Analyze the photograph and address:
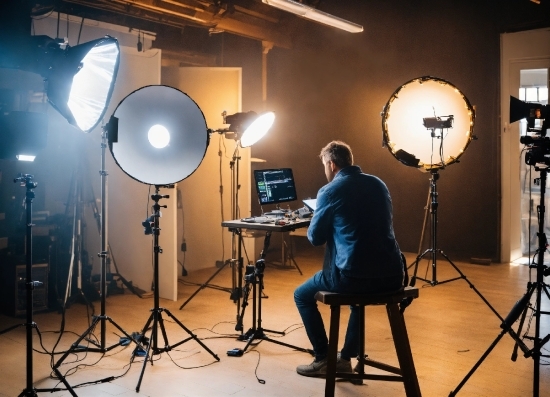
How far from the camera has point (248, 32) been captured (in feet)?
22.4

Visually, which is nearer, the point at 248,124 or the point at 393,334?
the point at 393,334

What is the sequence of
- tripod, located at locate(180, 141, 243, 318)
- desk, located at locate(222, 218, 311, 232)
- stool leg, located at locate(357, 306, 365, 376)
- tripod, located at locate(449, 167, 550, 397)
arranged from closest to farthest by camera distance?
1. tripod, located at locate(449, 167, 550, 397)
2. stool leg, located at locate(357, 306, 365, 376)
3. desk, located at locate(222, 218, 311, 232)
4. tripod, located at locate(180, 141, 243, 318)

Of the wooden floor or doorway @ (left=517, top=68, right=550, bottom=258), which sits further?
doorway @ (left=517, top=68, right=550, bottom=258)

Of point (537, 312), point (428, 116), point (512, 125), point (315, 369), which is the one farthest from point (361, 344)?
point (512, 125)

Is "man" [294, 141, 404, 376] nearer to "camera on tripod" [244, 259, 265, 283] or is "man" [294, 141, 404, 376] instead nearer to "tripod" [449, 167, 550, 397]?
"tripod" [449, 167, 550, 397]

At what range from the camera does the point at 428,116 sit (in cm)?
484

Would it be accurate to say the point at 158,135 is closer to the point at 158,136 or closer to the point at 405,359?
the point at 158,136

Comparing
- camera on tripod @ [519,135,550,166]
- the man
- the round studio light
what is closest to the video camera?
camera on tripod @ [519,135,550,166]

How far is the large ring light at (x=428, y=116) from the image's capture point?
4.78 metres

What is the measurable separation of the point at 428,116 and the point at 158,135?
2411mm

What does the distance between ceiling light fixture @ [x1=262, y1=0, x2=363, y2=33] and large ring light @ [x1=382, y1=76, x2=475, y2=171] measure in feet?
5.42

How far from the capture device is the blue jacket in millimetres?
2957

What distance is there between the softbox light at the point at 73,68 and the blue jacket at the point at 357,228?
1215mm

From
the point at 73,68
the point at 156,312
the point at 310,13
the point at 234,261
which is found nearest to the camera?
the point at 73,68
